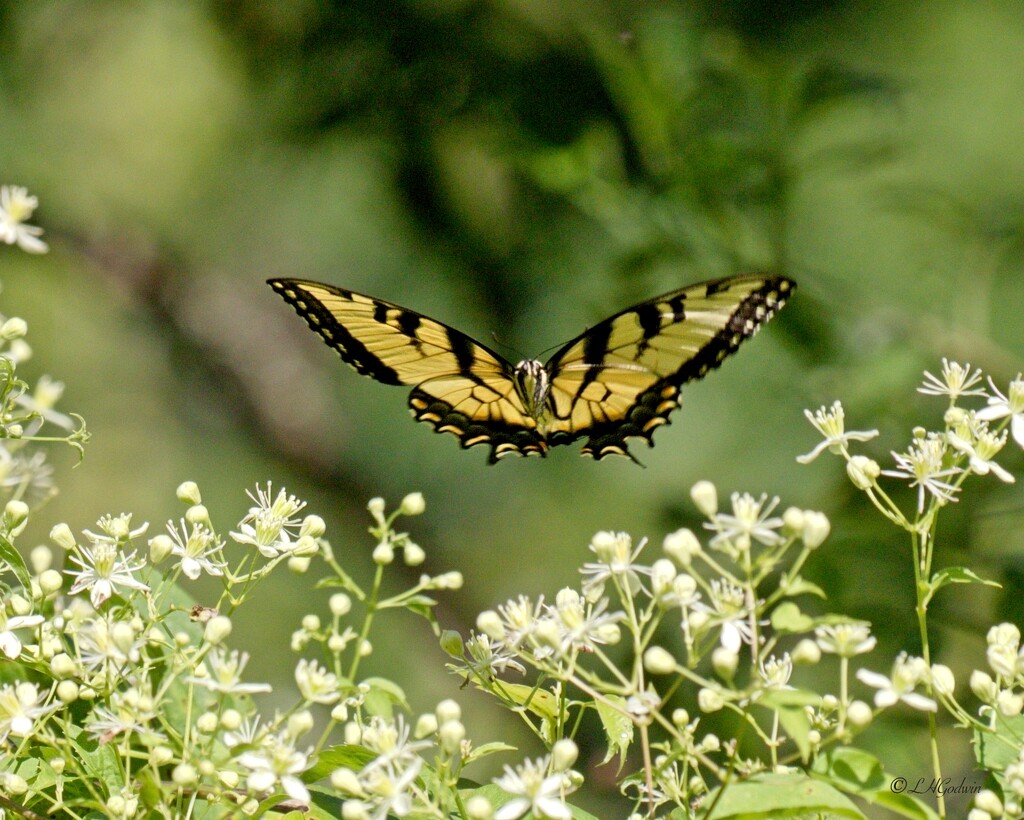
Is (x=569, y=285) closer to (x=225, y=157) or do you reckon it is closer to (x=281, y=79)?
(x=281, y=79)

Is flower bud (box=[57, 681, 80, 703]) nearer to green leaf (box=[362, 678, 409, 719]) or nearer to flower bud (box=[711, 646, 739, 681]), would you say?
green leaf (box=[362, 678, 409, 719])

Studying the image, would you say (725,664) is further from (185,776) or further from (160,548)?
(160,548)

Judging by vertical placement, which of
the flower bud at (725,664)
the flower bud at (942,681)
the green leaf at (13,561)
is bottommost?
the green leaf at (13,561)

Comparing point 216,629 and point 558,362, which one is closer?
point 216,629

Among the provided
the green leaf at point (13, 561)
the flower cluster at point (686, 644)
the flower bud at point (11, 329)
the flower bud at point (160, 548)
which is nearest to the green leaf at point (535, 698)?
the flower cluster at point (686, 644)

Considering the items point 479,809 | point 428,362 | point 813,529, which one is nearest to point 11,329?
point 479,809

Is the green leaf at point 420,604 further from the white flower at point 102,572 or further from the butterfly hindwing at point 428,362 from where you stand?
the butterfly hindwing at point 428,362

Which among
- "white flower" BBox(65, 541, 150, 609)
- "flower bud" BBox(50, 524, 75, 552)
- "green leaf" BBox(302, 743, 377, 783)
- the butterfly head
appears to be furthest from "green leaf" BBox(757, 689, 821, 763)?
the butterfly head
